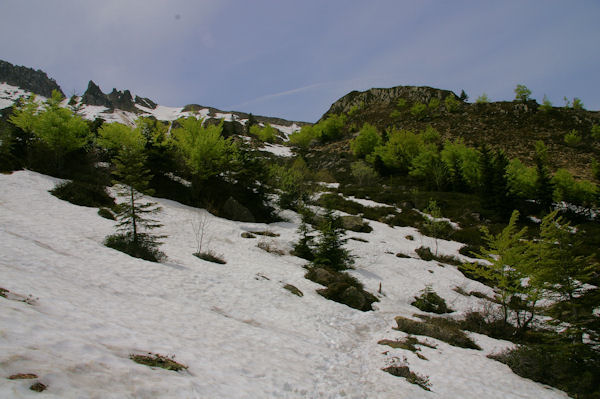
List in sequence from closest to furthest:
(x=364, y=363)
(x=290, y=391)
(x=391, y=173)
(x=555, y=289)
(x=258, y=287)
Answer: (x=290, y=391)
(x=364, y=363)
(x=555, y=289)
(x=258, y=287)
(x=391, y=173)

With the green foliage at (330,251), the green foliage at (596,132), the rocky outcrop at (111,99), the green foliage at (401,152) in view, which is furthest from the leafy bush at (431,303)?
the rocky outcrop at (111,99)

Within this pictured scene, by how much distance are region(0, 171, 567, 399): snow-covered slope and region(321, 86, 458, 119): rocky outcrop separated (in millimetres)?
89415

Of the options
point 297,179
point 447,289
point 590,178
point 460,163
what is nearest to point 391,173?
point 460,163

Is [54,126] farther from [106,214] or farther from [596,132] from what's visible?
[596,132]

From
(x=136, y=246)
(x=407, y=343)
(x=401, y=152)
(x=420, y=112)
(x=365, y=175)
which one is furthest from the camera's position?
(x=420, y=112)

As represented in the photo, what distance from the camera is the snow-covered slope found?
3.04m

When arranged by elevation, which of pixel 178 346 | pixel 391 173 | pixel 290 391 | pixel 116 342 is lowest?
pixel 290 391

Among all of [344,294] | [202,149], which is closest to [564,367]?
[344,294]

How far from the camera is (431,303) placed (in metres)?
13.0

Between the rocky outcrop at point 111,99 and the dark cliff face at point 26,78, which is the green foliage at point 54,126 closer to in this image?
the rocky outcrop at point 111,99

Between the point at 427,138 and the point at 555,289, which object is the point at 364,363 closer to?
the point at 555,289

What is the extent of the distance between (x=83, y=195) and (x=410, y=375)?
18.1 meters

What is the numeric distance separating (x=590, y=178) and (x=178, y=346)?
58.7 metres

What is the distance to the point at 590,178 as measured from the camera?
40.2 metres
